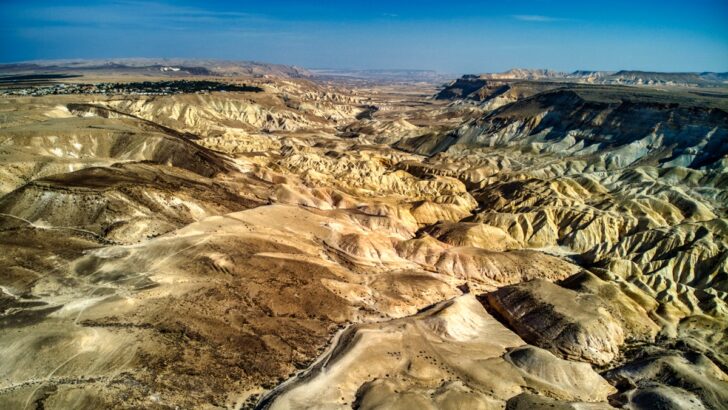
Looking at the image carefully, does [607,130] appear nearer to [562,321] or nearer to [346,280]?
[562,321]

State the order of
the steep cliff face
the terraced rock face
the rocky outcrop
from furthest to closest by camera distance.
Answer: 1. the steep cliff face
2. the rocky outcrop
3. the terraced rock face

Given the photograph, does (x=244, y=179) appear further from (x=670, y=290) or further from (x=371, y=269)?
(x=670, y=290)

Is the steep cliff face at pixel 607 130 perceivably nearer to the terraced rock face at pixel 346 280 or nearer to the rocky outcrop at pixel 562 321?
the terraced rock face at pixel 346 280

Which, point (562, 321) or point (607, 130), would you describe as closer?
point (562, 321)

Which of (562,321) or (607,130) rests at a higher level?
(607,130)

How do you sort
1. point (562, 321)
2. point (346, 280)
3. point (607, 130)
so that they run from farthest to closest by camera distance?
point (607, 130), point (346, 280), point (562, 321)

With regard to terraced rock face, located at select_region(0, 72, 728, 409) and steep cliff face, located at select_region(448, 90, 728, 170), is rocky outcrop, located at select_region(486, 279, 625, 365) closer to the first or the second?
terraced rock face, located at select_region(0, 72, 728, 409)

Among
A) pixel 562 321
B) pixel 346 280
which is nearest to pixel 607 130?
pixel 562 321

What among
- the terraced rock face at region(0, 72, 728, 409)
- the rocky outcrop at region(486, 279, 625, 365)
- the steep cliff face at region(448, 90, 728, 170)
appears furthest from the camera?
the steep cliff face at region(448, 90, 728, 170)

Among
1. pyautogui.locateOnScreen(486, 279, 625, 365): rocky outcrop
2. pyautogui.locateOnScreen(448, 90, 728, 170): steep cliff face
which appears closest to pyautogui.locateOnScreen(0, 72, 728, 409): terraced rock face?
pyautogui.locateOnScreen(486, 279, 625, 365): rocky outcrop
